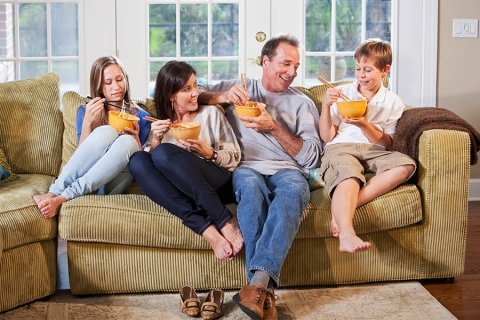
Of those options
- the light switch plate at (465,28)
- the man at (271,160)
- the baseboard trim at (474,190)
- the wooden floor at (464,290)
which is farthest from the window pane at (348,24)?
the wooden floor at (464,290)

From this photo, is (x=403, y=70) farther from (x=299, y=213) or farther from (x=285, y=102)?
(x=299, y=213)

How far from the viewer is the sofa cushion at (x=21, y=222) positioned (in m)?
2.65

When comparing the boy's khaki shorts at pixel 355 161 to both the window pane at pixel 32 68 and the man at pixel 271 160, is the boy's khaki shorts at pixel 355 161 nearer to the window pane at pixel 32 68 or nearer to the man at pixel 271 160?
the man at pixel 271 160

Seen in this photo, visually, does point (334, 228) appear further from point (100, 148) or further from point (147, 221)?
point (100, 148)

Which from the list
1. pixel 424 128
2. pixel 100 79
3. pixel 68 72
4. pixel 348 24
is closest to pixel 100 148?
pixel 100 79

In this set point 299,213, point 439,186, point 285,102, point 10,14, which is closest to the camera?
point 299,213

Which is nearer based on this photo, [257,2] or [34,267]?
[34,267]

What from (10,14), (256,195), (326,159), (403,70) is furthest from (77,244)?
(403,70)

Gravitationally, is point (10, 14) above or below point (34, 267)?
above

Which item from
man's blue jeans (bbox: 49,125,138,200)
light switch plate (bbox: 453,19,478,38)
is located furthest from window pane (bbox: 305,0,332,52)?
man's blue jeans (bbox: 49,125,138,200)

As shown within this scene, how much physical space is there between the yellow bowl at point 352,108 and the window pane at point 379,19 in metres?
1.60

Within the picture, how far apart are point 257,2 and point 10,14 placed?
138 centimetres

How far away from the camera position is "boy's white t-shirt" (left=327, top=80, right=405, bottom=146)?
10.3ft

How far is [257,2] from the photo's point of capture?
13.8 ft
